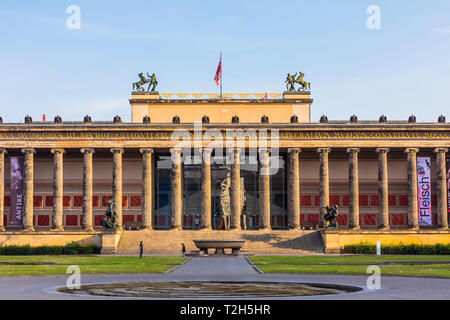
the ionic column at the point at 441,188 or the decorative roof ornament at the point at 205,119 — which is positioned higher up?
the decorative roof ornament at the point at 205,119

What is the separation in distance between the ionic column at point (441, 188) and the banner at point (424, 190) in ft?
3.61

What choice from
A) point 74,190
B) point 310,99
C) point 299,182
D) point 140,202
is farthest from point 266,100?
point 74,190

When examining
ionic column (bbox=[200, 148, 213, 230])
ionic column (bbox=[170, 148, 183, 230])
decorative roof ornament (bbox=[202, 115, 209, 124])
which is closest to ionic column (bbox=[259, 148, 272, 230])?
ionic column (bbox=[200, 148, 213, 230])

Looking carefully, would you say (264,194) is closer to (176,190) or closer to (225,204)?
(225,204)

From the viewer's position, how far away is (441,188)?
275ft

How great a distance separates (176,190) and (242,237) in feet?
32.8

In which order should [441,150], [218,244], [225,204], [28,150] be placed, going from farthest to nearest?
[225,204], [28,150], [441,150], [218,244]

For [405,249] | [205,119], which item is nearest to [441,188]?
[405,249]

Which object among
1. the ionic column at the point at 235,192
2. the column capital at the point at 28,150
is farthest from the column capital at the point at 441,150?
the column capital at the point at 28,150

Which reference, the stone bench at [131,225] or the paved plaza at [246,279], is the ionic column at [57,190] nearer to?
the stone bench at [131,225]

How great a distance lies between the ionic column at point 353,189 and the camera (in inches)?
3305

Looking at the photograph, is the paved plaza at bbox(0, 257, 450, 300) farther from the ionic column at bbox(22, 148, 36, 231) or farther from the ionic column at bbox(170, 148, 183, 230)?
the ionic column at bbox(22, 148, 36, 231)

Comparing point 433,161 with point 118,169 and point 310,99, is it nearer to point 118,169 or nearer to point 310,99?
point 310,99

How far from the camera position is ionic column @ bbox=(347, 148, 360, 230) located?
Answer: 83.9 meters
